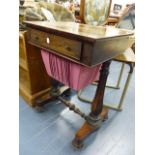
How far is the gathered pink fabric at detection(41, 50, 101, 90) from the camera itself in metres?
0.90

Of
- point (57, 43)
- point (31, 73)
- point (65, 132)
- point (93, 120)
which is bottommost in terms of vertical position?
point (65, 132)

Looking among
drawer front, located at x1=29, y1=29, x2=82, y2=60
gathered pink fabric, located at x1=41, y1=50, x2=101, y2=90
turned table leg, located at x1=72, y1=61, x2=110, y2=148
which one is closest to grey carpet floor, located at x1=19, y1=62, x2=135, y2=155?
turned table leg, located at x1=72, y1=61, x2=110, y2=148

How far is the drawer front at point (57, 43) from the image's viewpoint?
2.45 ft

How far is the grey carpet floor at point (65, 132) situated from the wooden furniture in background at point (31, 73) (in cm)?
12

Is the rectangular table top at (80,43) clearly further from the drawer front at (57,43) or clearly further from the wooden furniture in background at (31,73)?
the wooden furniture in background at (31,73)

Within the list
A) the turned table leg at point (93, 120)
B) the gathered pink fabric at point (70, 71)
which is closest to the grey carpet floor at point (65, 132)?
the turned table leg at point (93, 120)

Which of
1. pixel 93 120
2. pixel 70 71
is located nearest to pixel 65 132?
pixel 93 120

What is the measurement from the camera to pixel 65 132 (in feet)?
3.94

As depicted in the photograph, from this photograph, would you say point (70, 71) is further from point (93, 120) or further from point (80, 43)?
point (93, 120)

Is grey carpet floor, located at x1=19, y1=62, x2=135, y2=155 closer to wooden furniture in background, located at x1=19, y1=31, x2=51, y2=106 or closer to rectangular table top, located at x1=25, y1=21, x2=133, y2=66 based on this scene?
wooden furniture in background, located at x1=19, y1=31, x2=51, y2=106

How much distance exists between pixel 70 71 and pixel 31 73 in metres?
0.53

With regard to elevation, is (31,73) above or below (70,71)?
below
